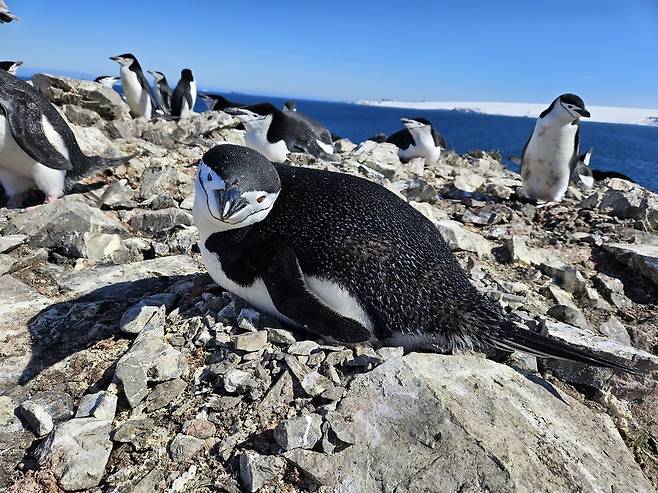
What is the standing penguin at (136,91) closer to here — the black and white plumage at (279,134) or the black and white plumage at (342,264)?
the black and white plumage at (279,134)

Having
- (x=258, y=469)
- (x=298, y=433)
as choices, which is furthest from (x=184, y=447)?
(x=298, y=433)

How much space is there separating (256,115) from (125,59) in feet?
24.7

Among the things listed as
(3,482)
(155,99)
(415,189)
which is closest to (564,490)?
(3,482)

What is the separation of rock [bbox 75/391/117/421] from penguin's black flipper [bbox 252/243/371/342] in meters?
0.79

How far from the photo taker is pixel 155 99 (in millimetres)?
14875

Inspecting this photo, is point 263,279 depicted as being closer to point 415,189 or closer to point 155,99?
point 415,189

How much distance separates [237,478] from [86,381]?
101 centimetres

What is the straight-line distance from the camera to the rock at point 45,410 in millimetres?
2037

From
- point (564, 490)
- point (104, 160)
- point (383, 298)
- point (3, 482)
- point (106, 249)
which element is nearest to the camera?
point (564, 490)

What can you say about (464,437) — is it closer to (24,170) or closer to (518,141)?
(24,170)

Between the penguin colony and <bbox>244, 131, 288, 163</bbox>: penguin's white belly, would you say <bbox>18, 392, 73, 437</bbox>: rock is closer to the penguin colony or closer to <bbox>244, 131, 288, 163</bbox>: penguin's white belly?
the penguin colony

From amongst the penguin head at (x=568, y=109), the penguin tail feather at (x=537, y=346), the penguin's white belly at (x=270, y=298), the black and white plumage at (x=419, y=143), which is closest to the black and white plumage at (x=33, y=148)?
the penguin's white belly at (x=270, y=298)

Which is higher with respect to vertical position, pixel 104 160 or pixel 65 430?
pixel 104 160

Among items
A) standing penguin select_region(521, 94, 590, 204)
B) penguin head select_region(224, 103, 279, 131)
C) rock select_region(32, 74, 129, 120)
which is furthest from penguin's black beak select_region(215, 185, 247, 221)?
rock select_region(32, 74, 129, 120)
